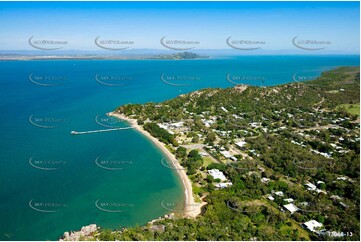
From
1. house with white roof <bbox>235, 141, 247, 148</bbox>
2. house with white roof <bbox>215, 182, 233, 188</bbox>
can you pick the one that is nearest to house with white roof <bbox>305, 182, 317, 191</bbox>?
house with white roof <bbox>215, 182, 233, 188</bbox>

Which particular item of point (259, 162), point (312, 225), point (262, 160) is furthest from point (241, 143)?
point (312, 225)

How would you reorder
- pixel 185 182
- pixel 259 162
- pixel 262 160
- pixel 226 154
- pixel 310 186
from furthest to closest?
1. pixel 226 154
2. pixel 262 160
3. pixel 259 162
4. pixel 185 182
5. pixel 310 186

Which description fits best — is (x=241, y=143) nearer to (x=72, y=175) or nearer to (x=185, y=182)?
(x=185, y=182)

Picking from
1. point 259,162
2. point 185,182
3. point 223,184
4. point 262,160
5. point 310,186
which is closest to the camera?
point 310,186

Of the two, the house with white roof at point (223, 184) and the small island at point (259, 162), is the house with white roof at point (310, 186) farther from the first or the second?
the house with white roof at point (223, 184)

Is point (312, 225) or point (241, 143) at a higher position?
point (241, 143)

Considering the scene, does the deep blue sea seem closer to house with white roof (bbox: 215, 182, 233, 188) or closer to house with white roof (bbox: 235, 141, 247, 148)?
house with white roof (bbox: 215, 182, 233, 188)

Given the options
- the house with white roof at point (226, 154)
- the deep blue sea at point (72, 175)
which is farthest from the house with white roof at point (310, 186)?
the deep blue sea at point (72, 175)

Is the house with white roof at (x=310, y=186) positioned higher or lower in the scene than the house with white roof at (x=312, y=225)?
higher
